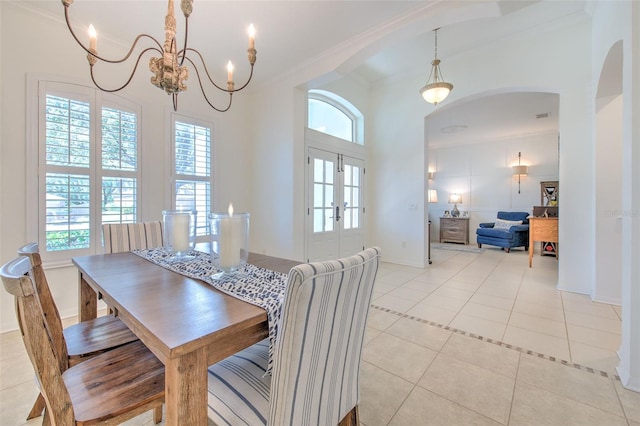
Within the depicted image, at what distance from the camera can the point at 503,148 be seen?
Answer: 23.1 ft

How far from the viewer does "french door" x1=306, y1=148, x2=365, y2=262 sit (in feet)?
13.1

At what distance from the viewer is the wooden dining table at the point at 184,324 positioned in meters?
0.71

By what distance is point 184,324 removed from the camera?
789mm

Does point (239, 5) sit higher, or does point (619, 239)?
point (239, 5)

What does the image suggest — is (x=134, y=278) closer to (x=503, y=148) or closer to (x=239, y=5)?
(x=239, y=5)

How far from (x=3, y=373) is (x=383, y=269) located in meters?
4.03

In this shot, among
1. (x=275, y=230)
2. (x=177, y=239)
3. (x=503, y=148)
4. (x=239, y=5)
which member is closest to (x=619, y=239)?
(x=275, y=230)

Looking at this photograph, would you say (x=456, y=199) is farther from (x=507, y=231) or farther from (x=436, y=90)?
(x=436, y=90)

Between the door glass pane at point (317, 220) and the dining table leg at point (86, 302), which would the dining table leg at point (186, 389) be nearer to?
the dining table leg at point (86, 302)

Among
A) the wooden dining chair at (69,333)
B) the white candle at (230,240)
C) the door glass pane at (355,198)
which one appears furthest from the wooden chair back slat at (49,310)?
the door glass pane at (355,198)

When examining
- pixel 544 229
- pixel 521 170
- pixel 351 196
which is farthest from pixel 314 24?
pixel 521 170

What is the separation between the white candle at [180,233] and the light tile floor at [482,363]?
90 centimetres

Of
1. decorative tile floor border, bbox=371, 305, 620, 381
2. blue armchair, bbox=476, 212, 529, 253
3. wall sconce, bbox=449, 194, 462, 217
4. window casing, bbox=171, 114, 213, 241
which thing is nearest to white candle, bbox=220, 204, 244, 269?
decorative tile floor border, bbox=371, 305, 620, 381

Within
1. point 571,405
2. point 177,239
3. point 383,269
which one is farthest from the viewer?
point 383,269
